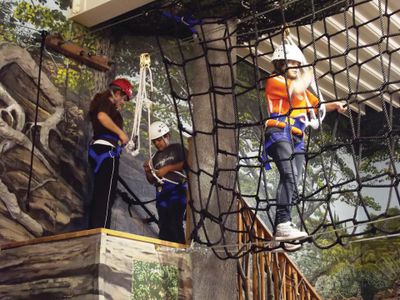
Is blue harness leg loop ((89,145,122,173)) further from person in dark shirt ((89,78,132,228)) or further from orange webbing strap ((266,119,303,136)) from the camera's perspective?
orange webbing strap ((266,119,303,136))

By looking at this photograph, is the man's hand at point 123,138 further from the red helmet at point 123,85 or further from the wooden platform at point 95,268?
the wooden platform at point 95,268

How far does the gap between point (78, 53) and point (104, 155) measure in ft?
2.55

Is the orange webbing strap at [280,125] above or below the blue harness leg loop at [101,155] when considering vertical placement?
below

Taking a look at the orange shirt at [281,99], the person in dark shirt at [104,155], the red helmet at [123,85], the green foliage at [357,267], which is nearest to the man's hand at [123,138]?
the person in dark shirt at [104,155]

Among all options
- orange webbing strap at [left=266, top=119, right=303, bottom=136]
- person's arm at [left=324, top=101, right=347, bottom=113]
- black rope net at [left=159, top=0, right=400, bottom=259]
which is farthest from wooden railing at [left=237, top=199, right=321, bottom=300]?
person's arm at [left=324, top=101, right=347, bottom=113]

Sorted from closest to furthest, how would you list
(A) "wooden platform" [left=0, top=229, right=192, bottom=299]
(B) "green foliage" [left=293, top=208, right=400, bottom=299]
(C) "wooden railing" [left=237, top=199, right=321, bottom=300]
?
(A) "wooden platform" [left=0, top=229, right=192, bottom=299], (C) "wooden railing" [left=237, top=199, right=321, bottom=300], (B) "green foliage" [left=293, top=208, right=400, bottom=299]

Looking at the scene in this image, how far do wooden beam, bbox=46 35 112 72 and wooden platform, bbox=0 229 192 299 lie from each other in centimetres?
158

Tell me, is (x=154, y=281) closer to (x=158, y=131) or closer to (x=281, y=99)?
(x=281, y=99)

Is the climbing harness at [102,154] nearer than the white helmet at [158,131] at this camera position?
Yes

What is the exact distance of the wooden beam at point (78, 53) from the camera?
3.74 metres

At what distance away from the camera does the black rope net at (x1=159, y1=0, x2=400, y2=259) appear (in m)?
2.39

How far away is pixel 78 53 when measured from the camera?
385 cm

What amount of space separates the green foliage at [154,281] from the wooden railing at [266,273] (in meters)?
0.49

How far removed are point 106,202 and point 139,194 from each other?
0.68 m
